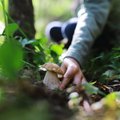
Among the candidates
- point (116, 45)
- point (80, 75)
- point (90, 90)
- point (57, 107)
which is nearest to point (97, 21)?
point (116, 45)

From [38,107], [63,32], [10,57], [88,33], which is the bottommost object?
→ [38,107]

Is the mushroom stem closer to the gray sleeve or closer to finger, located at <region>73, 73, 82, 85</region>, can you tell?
finger, located at <region>73, 73, 82, 85</region>

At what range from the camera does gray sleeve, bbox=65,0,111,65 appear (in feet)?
5.71

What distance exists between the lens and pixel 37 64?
5.64 feet

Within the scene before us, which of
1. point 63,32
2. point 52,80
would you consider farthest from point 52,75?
point 63,32

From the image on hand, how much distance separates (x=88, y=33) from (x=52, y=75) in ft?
1.63

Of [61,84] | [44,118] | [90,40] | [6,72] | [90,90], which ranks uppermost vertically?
[90,40]

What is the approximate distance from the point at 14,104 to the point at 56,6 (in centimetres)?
674

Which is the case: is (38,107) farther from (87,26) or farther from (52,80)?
(87,26)

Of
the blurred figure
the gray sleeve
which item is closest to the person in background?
the gray sleeve

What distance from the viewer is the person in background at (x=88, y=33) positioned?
1523mm

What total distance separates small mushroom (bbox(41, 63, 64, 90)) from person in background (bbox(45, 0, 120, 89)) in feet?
0.08

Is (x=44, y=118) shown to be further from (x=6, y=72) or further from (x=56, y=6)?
(x=56, y=6)

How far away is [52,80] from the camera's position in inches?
55.2
